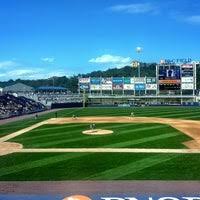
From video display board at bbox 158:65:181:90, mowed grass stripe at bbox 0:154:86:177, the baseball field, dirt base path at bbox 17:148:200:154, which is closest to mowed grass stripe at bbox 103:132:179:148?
the baseball field

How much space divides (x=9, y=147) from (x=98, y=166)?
10042 millimetres

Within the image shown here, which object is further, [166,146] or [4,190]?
[166,146]

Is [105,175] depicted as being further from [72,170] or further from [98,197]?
[98,197]

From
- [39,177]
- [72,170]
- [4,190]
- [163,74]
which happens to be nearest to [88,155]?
[72,170]

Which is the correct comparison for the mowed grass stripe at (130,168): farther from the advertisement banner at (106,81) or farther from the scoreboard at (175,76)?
the advertisement banner at (106,81)

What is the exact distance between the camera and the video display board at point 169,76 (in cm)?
10019

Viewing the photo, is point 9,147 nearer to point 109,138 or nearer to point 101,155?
point 101,155

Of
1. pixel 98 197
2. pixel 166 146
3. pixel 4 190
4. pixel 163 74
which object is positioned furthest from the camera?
pixel 163 74

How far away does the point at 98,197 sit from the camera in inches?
695

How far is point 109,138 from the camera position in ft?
118

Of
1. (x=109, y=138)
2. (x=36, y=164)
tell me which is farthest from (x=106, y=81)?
(x=36, y=164)

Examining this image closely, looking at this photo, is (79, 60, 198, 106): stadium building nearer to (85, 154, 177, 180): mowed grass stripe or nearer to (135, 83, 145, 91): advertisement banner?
(135, 83, 145, 91): advertisement banner

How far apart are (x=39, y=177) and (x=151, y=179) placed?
209 inches

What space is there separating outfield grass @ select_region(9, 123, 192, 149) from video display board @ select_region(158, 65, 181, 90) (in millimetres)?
57007
